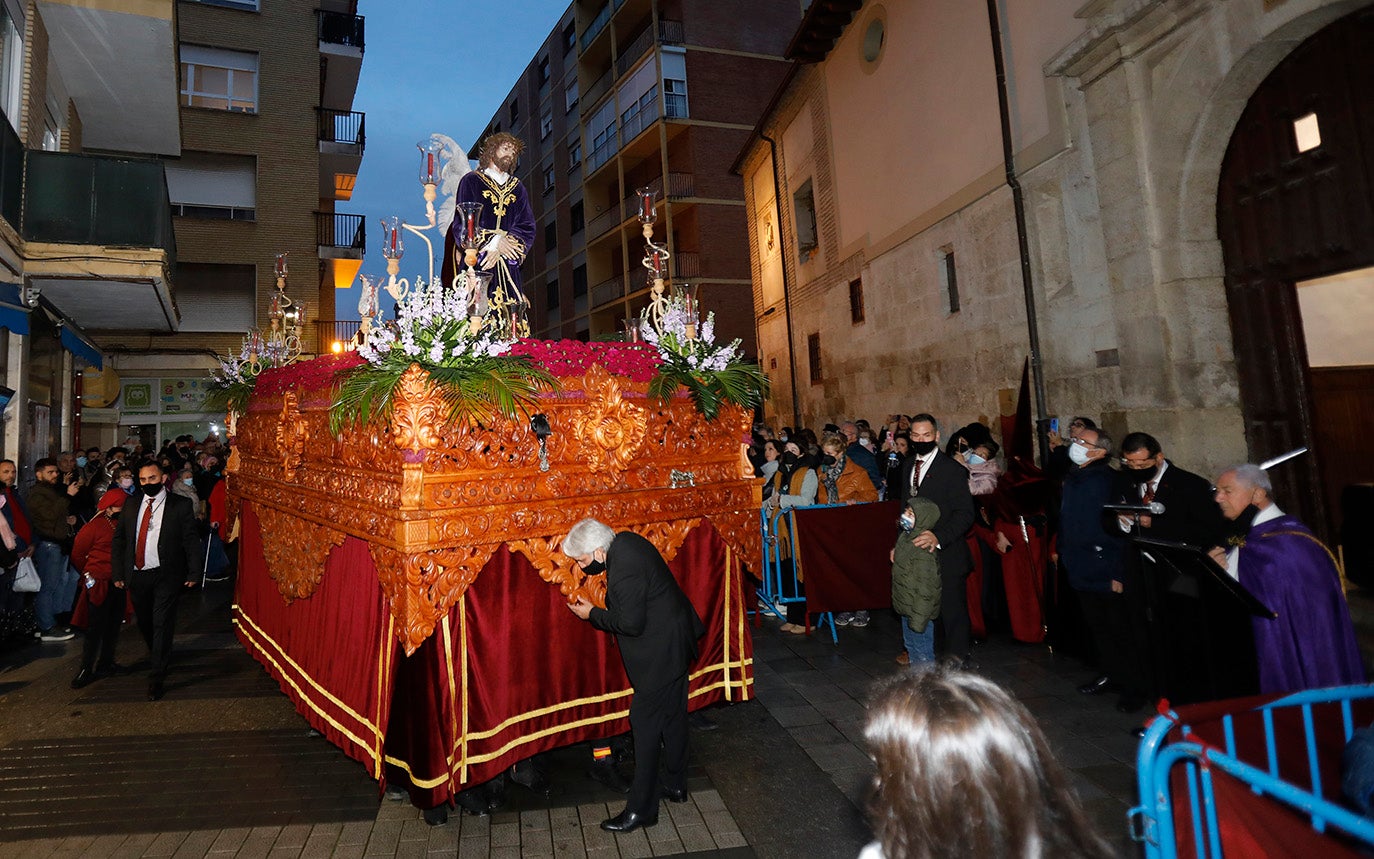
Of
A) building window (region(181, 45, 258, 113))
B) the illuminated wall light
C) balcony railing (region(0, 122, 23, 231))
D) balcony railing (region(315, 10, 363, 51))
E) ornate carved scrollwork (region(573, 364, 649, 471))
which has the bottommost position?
ornate carved scrollwork (region(573, 364, 649, 471))

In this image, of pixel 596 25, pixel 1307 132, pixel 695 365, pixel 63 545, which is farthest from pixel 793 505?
pixel 596 25

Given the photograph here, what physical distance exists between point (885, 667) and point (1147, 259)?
495 cm

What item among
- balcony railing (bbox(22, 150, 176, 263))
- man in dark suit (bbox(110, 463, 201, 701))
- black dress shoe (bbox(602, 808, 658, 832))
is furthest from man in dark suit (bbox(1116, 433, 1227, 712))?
balcony railing (bbox(22, 150, 176, 263))

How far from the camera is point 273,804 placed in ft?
13.3

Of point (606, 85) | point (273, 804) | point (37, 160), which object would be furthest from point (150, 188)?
point (606, 85)

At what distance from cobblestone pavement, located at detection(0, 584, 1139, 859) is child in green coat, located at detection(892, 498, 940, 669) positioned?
74 centimetres

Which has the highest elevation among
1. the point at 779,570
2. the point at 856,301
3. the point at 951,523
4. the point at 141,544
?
the point at 856,301

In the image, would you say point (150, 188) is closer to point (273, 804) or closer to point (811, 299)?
point (273, 804)

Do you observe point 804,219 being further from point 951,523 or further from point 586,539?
point 586,539

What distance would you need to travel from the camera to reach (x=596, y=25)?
30078 millimetres

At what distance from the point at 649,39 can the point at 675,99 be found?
2.57 meters

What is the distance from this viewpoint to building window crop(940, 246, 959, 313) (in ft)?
37.2

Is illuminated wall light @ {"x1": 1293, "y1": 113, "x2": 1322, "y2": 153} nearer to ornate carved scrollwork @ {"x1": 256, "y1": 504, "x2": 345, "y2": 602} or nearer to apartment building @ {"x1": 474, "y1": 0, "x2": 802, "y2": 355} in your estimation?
ornate carved scrollwork @ {"x1": 256, "y1": 504, "x2": 345, "y2": 602}

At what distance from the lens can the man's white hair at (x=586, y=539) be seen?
3660 mm
